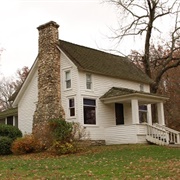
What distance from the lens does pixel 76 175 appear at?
33.2 feet

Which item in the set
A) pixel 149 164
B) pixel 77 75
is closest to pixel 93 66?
pixel 77 75

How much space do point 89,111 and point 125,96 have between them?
8.91 feet

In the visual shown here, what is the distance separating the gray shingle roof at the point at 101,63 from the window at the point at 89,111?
2157mm

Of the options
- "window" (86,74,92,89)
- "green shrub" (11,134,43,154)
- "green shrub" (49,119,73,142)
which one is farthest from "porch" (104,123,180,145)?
"green shrub" (11,134,43,154)

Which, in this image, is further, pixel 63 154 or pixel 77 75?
pixel 77 75

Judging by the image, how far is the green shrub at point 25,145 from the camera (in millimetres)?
19547

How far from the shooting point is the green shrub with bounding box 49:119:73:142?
1798cm

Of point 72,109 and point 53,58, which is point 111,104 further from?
point 53,58

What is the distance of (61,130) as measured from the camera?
18.1 meters

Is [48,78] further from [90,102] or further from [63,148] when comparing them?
[63,148]

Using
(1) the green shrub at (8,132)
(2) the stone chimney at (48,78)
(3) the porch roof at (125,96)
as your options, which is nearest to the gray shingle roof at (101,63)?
(2) the stone chimney at (48,78)

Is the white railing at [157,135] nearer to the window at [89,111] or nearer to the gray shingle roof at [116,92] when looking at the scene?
the gray shingle roof at [116,92]

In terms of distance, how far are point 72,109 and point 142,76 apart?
28.0ft

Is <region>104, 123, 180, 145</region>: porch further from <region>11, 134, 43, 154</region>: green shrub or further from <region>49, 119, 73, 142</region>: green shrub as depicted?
<region>11, 134, 43, 154</region>: green shrub
